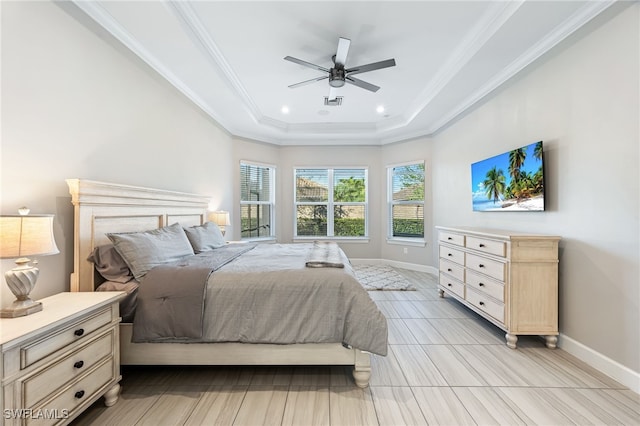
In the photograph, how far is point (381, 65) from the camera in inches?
105

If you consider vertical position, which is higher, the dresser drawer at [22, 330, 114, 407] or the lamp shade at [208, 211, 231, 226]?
the lamp shade at [208, 211, 231, 226]

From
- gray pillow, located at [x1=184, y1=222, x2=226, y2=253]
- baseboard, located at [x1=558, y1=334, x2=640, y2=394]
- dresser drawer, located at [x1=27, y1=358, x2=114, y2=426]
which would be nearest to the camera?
dresser drawer, located at [x1=27, y1=358, x2=114, y2=426]

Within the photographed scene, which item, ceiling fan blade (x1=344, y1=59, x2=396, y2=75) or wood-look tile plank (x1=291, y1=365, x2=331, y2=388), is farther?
ceiling fan blade (x1=344, y1=59, x2=396, y2=75)

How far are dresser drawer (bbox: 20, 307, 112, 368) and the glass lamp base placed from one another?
20 centimetres

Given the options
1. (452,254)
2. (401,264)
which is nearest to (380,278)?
(401,264)

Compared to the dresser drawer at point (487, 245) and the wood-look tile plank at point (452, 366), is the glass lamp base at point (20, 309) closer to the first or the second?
the wood-look tile plank at point (452, 366)

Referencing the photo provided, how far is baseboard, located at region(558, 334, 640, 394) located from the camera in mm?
1875

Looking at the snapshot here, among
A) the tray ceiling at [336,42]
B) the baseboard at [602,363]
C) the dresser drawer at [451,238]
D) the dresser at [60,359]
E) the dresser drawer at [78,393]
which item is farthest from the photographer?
the dresser drawer at [451,238]

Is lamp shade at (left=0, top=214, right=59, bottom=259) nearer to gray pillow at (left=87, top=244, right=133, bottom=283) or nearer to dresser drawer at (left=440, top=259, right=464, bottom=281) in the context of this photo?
gray pillow at (left=87, top=244, right=133, bottom=283)

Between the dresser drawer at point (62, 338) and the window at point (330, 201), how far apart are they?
449 cm

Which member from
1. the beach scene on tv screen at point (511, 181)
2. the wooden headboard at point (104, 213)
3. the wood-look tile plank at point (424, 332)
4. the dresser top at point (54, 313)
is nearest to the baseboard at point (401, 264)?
the beach scene on tv screen at point (511, 181)

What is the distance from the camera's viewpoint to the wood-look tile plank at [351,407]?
1.61 meters

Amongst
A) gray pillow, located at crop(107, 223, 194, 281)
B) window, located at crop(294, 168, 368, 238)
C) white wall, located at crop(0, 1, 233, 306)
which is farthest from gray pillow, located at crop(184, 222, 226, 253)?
window, located at crop(294, 168, 368, 238)

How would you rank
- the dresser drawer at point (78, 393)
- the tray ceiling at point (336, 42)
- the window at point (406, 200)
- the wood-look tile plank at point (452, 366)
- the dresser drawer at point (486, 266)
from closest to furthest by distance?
the dresser drawer at point (78, 393) < the wood-look tile plank at point (452, 366) < the tray ceiling at point (336, 42) < the dresser drawer at point (486, 266) < the window at point (406, 200)
